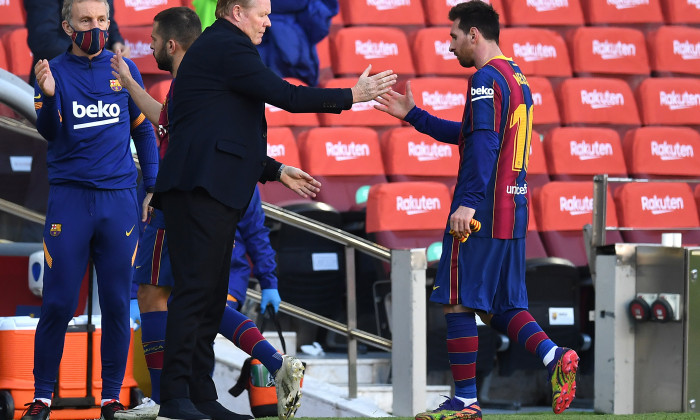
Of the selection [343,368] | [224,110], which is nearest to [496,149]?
[224,110]

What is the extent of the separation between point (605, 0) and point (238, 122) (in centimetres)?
642

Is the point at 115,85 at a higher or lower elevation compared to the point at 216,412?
higher

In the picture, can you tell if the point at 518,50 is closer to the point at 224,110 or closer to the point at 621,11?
the point at 621,11

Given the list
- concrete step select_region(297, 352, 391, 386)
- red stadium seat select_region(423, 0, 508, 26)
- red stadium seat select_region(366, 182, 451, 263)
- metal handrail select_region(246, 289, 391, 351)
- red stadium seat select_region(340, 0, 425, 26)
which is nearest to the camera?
metal handrail select_region(246, 289, 391, 351)

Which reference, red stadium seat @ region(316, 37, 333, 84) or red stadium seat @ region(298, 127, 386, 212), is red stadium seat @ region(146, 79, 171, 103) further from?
red stadium seat @ region(316, 37, 333, 84)

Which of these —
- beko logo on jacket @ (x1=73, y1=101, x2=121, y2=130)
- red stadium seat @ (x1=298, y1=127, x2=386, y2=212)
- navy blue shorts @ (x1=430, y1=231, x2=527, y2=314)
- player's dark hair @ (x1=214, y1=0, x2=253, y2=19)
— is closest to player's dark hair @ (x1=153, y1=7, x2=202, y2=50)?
beko logo on jacket @ (x1=73, y1=101, x2=121, y2=130)

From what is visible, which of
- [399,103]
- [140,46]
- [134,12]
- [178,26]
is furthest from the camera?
[134,12]

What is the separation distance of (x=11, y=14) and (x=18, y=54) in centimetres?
64

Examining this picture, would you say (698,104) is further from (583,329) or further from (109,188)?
(109,188)

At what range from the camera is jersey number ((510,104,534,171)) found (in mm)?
4152

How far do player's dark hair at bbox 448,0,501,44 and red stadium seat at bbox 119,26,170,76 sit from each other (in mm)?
3324

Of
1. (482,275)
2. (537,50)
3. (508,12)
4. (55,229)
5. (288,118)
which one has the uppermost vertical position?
(508,12)

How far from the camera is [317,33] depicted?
299 inches

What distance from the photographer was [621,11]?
945cm
